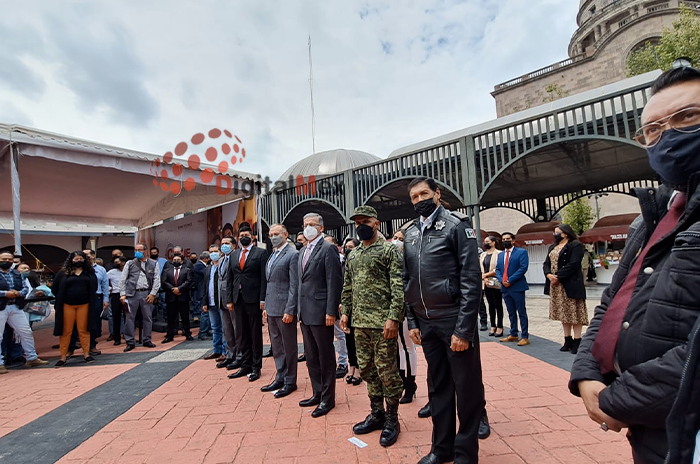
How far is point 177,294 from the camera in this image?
22.2ft

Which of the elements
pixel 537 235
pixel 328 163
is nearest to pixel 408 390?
pixel 537 235

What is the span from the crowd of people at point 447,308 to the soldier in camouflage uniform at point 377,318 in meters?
0.01

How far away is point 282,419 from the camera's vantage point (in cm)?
310

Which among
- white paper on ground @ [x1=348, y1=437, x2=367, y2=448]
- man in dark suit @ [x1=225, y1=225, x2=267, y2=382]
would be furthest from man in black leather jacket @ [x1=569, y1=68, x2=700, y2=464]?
man in dark suit @ [x1=225, y1=225, x2=267, y2=382]

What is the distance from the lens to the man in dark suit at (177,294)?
22.4 ft

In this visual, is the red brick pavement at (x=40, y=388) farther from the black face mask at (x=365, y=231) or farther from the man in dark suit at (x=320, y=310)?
the black face mask at (x=365, y=231)

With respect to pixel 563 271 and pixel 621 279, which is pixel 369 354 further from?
pixel 563 271

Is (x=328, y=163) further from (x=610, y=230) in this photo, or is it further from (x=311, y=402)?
(x=311, y=402)

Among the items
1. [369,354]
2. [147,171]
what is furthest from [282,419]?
[147,171]

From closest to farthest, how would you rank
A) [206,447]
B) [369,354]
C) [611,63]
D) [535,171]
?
[206,447] < [369,354] < [535,171] < [611,63]

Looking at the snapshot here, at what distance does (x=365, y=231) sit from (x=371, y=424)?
1.55 metres

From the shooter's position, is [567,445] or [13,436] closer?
[567,445]

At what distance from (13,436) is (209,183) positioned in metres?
5.99

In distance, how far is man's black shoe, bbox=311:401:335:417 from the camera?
313 centimetres
